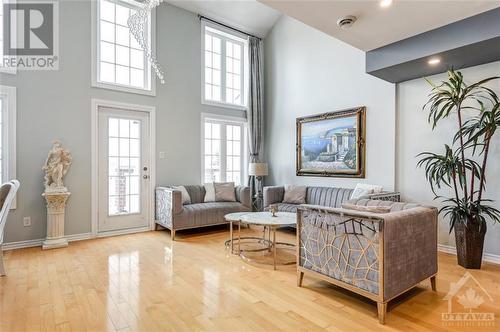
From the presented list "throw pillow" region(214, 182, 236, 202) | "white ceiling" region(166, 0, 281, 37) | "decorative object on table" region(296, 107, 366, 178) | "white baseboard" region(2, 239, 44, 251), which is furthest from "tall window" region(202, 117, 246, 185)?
"white baseboard" region(2, 239, 44, 251)

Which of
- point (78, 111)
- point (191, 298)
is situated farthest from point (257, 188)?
point (191, 298)

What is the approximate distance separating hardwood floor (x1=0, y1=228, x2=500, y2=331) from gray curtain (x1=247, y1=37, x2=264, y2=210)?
2.99m

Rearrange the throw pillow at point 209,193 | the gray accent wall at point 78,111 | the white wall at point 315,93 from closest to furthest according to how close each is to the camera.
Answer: the gray accent wall at point 78,111 < the white wall at point 315,93 < the throw pillow at point 209,193

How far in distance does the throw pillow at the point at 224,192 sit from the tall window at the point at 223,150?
511mm

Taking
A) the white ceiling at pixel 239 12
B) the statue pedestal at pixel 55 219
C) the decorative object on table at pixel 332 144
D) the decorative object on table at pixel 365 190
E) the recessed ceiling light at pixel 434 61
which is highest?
the white ceiling at pixel 239 12

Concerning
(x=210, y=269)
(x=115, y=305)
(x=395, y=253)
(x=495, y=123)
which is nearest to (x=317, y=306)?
(x=395, y=253)

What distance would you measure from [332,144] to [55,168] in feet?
14.2

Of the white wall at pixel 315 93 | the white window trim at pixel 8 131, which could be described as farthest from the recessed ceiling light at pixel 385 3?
the white window trim at pixel 8 131

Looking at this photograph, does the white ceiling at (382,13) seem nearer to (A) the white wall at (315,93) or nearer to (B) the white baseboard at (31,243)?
(A) the white wall at (315,93)

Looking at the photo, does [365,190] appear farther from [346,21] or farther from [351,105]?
[346,21]

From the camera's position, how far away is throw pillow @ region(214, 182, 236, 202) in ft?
17.3

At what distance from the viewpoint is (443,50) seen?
116 inches

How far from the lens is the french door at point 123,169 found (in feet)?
15.1

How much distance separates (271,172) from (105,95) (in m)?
3.56
